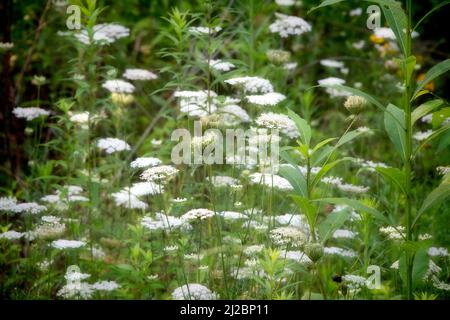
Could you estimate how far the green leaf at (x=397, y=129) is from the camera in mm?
2508

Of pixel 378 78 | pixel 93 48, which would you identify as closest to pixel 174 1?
pixel 378 78

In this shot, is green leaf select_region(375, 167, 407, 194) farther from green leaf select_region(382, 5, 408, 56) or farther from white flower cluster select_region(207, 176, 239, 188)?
white flower cluster select_region(207, 176, 239, 188)

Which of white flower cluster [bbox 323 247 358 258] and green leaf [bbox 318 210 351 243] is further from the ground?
green leaf [bbox 318 210 351 243]

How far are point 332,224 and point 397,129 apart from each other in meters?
0.49

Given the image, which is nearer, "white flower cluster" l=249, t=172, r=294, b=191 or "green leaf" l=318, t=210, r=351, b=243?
"green leaf" l=318, t=210, r=351, b=243

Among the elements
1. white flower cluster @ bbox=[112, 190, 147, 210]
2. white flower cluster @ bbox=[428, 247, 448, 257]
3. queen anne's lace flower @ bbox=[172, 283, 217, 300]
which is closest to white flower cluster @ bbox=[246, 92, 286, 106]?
white flower cluster @ bbox=[112, 190, 147, 210]

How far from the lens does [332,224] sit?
256 cm

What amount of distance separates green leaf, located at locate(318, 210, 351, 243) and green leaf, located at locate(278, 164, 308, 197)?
177 millimetres

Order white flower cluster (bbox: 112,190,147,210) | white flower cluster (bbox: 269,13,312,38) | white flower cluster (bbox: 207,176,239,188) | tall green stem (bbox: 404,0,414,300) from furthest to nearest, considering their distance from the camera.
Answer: white flower cluster (bbox: 269,13,312,38), white flower cluster (bbox: 112,190,147,210), white flower cluster (bbox: 207,176,239,188), tall green stem (bbox: 404,0,414,300)

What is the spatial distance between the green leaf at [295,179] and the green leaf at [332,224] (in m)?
0.18

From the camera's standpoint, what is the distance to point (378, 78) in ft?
18.6

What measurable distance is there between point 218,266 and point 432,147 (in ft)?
9.01

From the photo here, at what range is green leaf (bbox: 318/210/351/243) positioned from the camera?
254 cm
